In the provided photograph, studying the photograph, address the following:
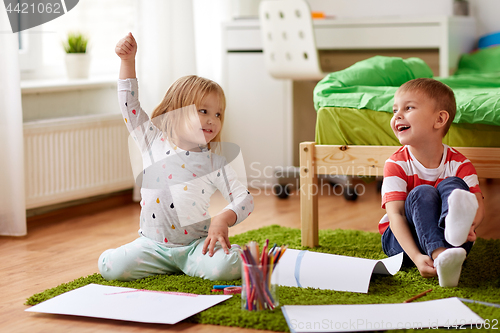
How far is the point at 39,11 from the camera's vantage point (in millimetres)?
2627

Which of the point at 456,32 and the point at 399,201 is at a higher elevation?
the point at 456,32

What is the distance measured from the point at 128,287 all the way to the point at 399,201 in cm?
72

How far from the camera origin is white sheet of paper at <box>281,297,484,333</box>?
1.20 metres

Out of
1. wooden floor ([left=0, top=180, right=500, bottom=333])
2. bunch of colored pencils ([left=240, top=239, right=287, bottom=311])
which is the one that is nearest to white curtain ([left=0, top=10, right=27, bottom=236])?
wooden floor ([left=0, top=180, right=500, bottom=333])

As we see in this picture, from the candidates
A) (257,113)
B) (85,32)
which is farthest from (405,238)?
(85,32)

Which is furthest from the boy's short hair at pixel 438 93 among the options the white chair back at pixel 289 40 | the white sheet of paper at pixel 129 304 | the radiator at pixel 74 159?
the radiator at pixel 74 159

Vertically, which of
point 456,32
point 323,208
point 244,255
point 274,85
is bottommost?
point 323,208

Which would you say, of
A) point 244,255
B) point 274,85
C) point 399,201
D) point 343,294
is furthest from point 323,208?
point 244,255

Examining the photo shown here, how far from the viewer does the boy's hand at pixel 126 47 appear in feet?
4.87

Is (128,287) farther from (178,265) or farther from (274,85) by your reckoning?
(274,85)

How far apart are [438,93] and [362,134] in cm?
31

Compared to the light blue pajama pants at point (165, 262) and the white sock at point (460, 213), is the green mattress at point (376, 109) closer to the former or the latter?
the white sock at point (460, 213)

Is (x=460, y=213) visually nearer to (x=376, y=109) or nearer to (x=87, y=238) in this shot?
(x=376, y=109)

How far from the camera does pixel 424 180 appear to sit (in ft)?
5.24
